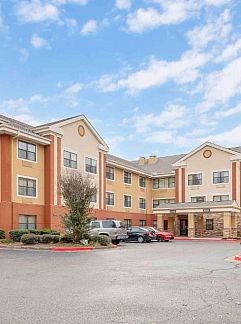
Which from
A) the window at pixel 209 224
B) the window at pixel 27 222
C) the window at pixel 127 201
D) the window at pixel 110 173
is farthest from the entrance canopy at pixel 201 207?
the window at pixel 27 222

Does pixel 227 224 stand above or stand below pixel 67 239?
below

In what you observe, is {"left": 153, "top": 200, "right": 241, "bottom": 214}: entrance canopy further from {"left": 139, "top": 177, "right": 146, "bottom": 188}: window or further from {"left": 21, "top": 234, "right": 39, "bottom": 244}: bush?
{"left": 21, "top": 234, "right": 39, "bottom": 244}: bush

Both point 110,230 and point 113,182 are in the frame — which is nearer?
point 110,230

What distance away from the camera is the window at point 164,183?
5283 centimetres

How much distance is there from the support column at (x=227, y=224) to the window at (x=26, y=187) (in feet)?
68.1

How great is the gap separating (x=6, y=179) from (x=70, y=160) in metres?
7.75

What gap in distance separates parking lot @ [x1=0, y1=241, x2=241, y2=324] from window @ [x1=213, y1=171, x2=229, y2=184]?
3433 centimetres

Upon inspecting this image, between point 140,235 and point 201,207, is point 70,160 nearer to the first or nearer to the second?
point 140,235

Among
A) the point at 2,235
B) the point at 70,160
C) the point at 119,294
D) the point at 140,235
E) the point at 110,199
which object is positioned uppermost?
the point at 70,160

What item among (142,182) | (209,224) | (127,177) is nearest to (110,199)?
(127,177)

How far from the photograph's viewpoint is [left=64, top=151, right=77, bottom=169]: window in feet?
116

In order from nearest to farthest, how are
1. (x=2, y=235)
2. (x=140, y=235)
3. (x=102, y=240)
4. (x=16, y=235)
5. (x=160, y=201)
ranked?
(x=102, y=240) < (x=16, y=235) < (x=2, y=235) < (x=140, y=235) < (x=160, y=201)

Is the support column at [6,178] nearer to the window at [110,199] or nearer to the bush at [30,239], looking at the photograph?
the bush at [30,239]

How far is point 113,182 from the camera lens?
149 feet
